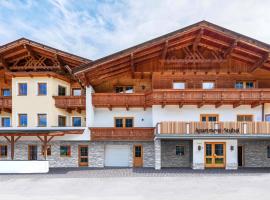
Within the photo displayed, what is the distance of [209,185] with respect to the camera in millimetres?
13344

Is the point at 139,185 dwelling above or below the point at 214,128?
below

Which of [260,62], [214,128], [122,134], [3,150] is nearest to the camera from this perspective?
[214,128]

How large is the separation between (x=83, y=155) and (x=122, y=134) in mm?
4043

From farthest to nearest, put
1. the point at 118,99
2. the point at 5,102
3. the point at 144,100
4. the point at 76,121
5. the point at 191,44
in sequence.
A: the point at 76,121 < the point at 5,102 < the point at 191,44 < the point at 144,100 < the point at 118,99

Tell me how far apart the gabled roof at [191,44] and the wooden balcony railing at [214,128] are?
5490 millimetres

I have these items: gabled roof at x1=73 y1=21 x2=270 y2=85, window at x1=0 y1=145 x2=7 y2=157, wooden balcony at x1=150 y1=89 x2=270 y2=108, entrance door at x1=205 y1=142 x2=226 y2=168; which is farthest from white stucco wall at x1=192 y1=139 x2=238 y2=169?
window at x1=0 y1=145 x2=7 y2=157

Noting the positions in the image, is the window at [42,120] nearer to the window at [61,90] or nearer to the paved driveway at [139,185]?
the window at [61,90]

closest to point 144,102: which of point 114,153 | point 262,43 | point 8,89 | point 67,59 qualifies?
point 114,153

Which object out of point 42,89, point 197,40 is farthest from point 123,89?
point 197,40

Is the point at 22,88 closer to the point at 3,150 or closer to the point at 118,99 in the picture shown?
the point at 3,150

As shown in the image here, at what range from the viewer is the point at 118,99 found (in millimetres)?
19828

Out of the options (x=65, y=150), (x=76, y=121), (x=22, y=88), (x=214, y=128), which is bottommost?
(x=65, y=150)

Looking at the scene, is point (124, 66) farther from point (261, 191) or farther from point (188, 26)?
point (261, 191)

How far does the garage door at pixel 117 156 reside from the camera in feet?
68.0
